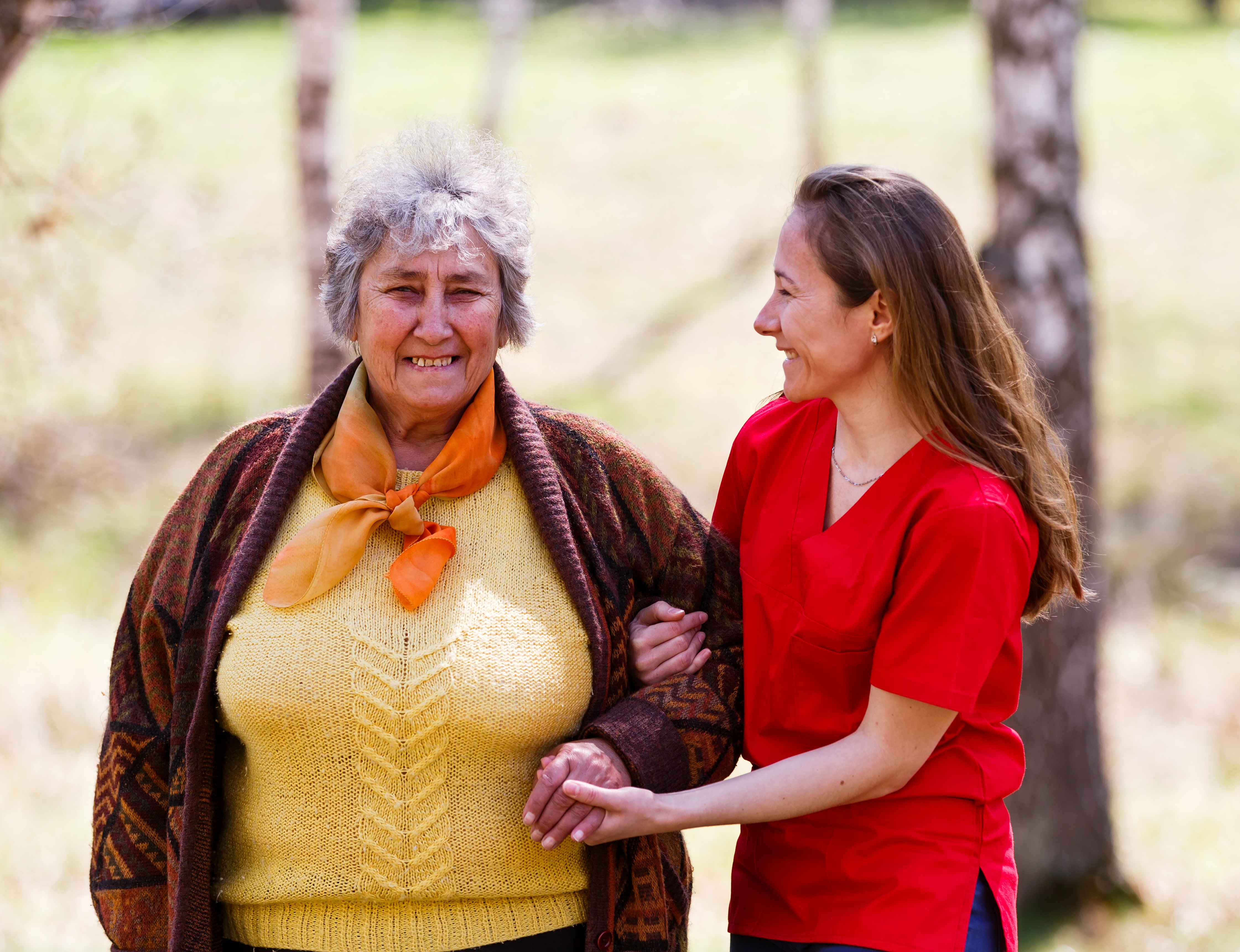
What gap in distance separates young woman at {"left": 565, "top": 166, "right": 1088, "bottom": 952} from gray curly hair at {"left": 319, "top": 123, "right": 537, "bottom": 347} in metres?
0.53

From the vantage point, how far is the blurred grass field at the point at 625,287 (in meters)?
5.42

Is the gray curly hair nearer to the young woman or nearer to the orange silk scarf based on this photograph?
the orange silk scarf

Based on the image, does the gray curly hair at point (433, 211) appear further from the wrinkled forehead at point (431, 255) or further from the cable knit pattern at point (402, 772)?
the cable knit pattern at point (402, 772)

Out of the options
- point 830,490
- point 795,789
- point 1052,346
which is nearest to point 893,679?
point 795,789

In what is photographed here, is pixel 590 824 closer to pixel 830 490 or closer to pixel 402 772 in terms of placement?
pixel 402 772

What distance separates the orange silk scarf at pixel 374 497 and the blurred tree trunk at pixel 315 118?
4094 millimetres

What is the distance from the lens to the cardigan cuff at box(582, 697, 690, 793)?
2318 mm

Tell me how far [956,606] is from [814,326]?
554 millimetres

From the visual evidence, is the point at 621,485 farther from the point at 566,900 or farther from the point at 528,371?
the point at 528,371

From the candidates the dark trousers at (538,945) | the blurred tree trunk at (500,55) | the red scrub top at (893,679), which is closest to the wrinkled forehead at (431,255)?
the red scrub top at (893,679)

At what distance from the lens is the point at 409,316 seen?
7.79 feet

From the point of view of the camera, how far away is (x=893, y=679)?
2127mm

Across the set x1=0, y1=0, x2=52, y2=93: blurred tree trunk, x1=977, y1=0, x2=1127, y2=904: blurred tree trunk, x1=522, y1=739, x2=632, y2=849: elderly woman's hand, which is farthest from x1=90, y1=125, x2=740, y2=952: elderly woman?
x1=977, y1=0, x2=1127, y2=904: blurred tree trunk

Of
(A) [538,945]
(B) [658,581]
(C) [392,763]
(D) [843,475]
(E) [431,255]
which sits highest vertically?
(E) [431,255]
